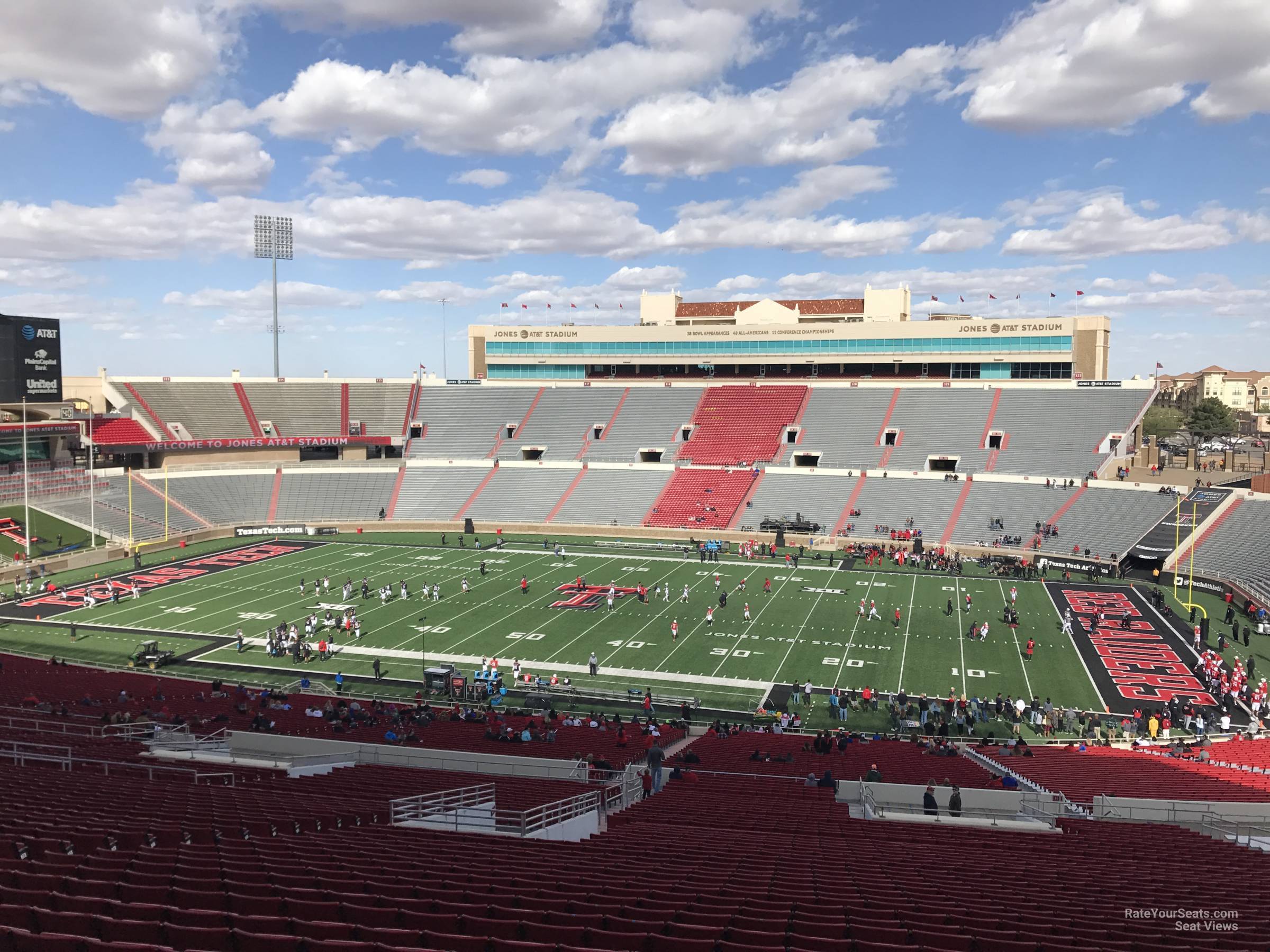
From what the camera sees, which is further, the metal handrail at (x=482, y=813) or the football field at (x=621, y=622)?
the football field at (x=621, y=622)

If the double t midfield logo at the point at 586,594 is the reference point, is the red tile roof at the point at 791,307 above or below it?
above

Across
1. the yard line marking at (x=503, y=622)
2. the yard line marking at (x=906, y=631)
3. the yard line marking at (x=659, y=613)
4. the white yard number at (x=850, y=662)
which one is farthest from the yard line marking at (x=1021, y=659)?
the yard line marking at (x=503, y=622)

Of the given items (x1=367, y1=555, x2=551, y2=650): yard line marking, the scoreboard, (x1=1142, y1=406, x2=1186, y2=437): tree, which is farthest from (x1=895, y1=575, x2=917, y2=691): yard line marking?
(x1=1142, y1=406, x2=1186, y2=437): tree

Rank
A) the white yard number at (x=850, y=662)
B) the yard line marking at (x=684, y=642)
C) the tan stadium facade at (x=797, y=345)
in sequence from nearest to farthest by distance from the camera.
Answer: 1. the white yard number at (x=850, y=662)
2. the yard line marking at (x=684, y=642)
3. the tan stadium facade at (x=797, y=345)

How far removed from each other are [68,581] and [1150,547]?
48.7 m

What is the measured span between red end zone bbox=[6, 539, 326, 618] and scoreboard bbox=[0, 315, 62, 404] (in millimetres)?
13649

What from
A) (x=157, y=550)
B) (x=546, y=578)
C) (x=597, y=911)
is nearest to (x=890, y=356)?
(x=546, y=578)

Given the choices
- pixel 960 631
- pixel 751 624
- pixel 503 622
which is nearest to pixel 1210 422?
pixel 960 631

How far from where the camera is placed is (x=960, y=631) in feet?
106

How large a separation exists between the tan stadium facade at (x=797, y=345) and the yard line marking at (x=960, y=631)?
31.7m

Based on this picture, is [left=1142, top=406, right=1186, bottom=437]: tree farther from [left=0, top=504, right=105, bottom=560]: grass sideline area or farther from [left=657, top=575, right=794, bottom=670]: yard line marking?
[left=0, top=504, right=105, bottom=560]: grass sideline area

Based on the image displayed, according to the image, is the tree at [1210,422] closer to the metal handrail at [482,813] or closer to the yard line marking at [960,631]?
the yard line marking at [960,631]

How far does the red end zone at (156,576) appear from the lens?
35.7m

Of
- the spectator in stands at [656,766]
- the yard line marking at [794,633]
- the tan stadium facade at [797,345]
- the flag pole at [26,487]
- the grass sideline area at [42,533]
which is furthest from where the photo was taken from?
the tan stadium facade at [797,345]
